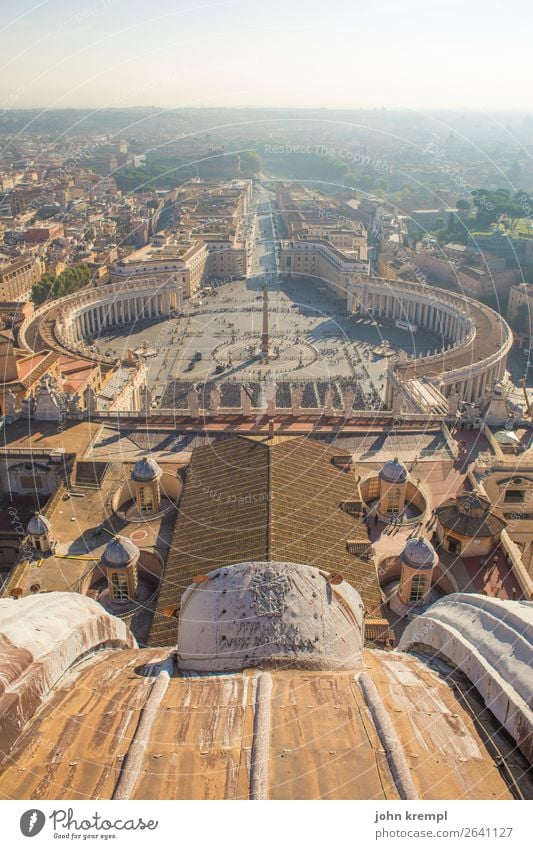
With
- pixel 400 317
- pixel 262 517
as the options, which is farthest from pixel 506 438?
pixel 400 317

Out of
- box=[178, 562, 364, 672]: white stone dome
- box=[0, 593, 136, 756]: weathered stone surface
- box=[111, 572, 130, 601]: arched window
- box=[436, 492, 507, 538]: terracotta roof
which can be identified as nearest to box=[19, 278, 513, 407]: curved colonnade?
box=[436, 492, 507, 538]: terracotta roof

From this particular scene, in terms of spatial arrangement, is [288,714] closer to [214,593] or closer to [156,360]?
[214,593]

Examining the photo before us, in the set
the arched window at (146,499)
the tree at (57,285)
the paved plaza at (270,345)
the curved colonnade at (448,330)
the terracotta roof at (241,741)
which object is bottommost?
the paved plaza at (270,345)

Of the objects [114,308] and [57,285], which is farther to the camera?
[57,285]

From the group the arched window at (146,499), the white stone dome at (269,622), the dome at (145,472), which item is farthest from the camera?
Answer: the arched window at (146,499)

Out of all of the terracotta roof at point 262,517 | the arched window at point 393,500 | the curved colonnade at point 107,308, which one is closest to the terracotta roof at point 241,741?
the terracotta roof at point 262,517

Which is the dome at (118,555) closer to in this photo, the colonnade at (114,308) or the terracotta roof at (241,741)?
the terracotta roof at (241,741)

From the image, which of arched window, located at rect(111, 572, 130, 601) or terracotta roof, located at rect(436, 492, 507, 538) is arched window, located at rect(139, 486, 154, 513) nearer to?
arched window, located at rect(111, 572, 130, 601)
